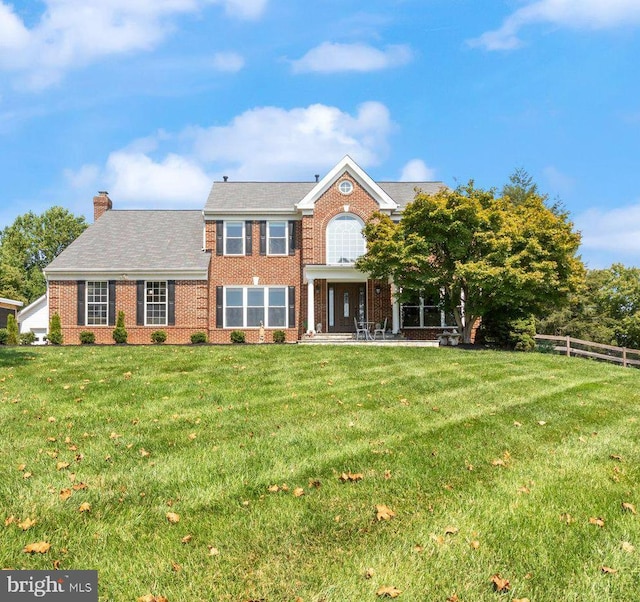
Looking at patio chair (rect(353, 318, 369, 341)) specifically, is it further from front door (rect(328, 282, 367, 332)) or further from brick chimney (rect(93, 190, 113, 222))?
brick chimney (rect(93, 190, 113, 222))

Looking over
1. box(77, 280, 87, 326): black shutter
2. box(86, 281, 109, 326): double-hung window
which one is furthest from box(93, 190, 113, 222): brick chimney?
box(86, 281, 109, 326): double-hung window

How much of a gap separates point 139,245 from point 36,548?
72.1 ft

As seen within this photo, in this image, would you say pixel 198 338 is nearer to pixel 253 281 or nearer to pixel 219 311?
pixel 219 311

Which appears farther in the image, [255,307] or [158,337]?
[255,307]

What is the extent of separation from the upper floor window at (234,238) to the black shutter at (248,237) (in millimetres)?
146

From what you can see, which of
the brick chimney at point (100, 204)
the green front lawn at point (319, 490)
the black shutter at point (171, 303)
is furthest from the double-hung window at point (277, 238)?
the green front lawn at point (319, 490)

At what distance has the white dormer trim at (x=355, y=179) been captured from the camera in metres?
22.2

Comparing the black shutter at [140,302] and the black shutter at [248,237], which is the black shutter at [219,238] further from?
the black shutter at [140,302]

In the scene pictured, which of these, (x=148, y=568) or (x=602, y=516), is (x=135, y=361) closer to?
(x=148, y=568)

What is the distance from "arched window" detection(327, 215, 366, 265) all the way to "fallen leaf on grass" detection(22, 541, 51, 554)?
63.1 ft

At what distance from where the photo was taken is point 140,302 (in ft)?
73.5

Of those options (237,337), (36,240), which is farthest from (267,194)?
(36,240)

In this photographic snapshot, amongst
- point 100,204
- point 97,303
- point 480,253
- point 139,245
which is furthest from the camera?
point 100,204

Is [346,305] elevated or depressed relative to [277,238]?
depressed
